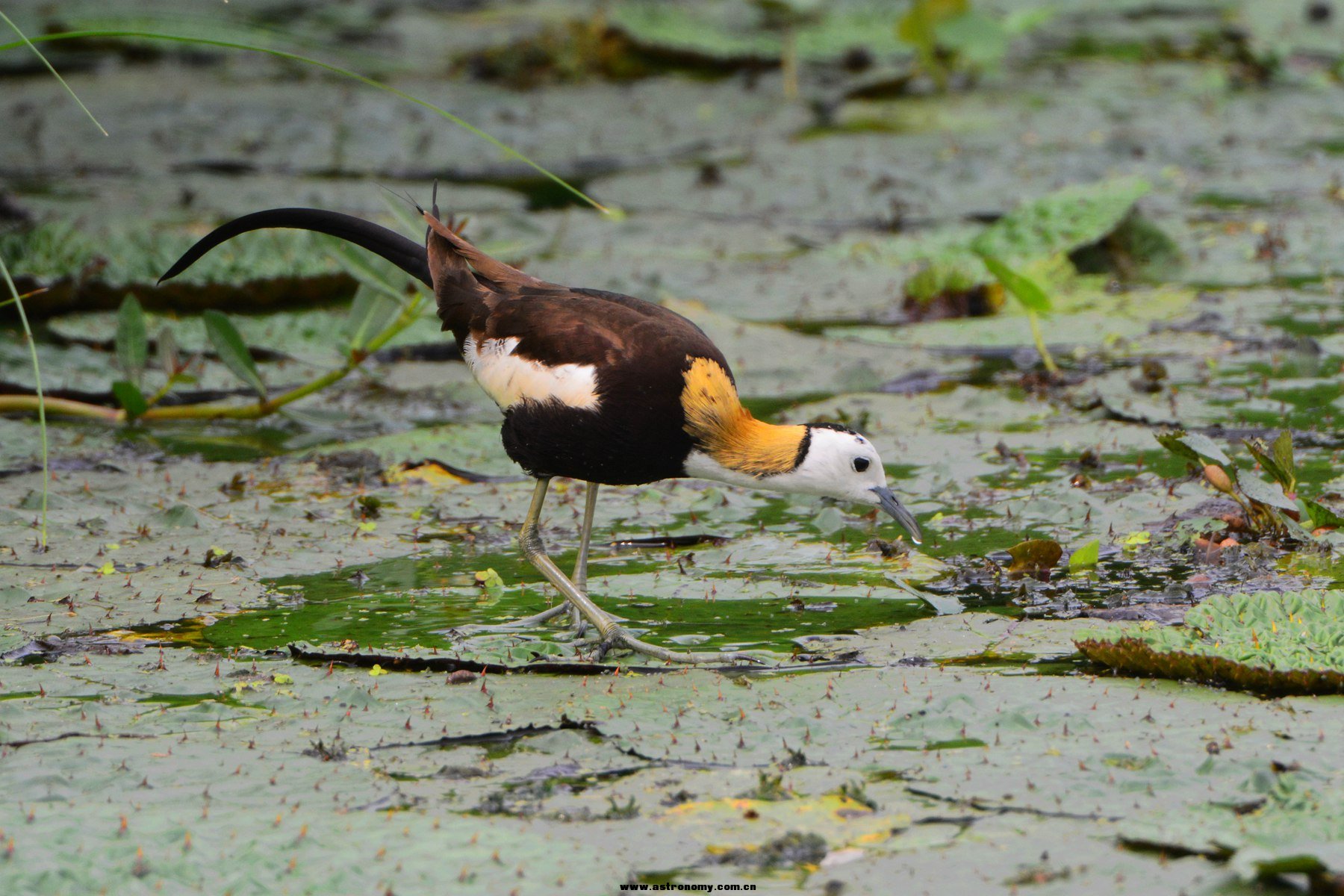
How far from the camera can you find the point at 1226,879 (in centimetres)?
267

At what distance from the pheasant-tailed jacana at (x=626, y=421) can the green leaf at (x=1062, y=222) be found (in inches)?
142

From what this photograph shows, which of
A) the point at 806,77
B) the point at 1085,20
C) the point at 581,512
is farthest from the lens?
the point at 1085,20

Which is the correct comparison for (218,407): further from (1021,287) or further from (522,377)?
(1021,287)

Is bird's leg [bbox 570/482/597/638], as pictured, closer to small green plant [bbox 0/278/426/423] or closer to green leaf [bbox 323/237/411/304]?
small green plant [bbox 0/278/426/423]

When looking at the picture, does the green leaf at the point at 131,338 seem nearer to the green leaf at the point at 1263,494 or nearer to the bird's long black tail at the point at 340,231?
the bird's long black tail at the point at 340,231

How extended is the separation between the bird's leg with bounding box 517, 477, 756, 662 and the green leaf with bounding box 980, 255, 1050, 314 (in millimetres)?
2199

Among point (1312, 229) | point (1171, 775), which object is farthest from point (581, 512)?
point (1312, 229)

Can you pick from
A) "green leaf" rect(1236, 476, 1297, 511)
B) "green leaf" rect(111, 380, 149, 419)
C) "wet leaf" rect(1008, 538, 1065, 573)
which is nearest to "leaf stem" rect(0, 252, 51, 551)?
"green leaf" rect(111, 380, 149, 419)

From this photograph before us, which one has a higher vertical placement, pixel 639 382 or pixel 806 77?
pixel 806 77

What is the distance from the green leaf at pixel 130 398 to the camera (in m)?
5.74

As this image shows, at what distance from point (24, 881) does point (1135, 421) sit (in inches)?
168

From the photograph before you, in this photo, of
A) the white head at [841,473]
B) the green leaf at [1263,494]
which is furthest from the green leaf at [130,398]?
the green leaf at [1263,494]

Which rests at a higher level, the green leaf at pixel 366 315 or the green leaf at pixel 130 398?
the green leaf at pixel 366 315

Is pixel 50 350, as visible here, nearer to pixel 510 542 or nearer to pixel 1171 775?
pixel 510 542
